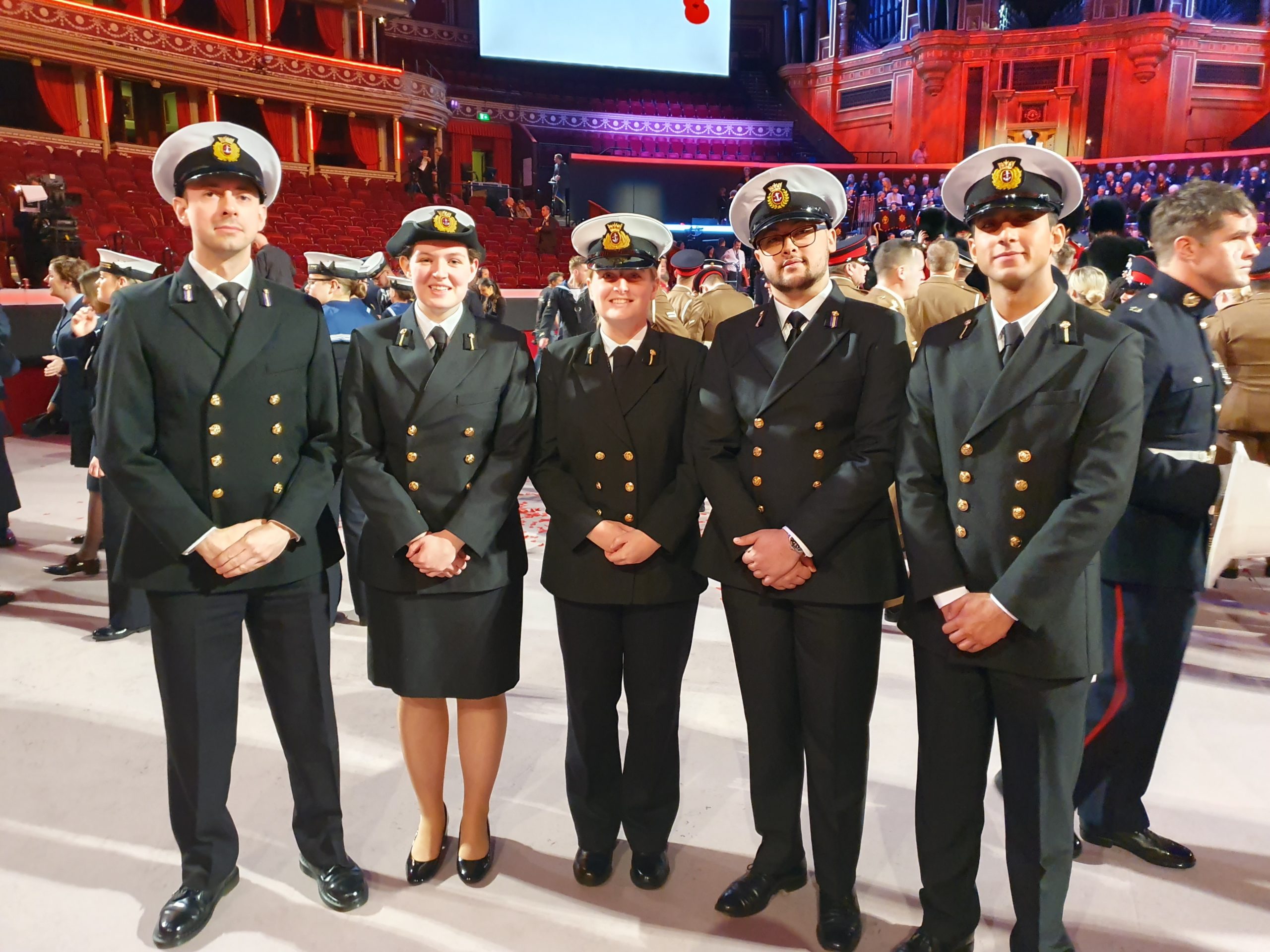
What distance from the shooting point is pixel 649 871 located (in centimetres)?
229

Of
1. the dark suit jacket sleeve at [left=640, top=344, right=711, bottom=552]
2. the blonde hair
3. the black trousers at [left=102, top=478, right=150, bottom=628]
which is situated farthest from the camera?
the blonde hair

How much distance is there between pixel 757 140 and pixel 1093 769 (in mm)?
22344

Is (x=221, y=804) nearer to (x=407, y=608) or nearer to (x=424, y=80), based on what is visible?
(x=407, y=608)

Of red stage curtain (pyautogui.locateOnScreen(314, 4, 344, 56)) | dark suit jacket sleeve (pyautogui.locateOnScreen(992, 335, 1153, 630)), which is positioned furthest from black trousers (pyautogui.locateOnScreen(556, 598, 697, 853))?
red stage curtain (pyautogui.locateOnScreen(314, 4, 344, 56))

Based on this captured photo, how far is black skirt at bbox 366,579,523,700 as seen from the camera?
7.14ft

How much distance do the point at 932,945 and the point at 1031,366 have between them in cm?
132

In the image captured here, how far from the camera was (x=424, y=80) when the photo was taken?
18734mm

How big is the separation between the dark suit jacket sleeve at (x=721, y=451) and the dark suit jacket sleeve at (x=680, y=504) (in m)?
0.04

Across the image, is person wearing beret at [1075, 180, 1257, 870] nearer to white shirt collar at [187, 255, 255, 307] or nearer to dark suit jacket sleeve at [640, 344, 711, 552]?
dark suit jacket sleeve at [640, 344, 711, 552]

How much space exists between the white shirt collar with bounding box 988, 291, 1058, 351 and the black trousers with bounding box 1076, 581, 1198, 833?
939 millimetres

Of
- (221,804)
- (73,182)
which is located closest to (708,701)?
(221,804)

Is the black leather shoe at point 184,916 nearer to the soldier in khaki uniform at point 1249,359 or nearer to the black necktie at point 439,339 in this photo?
the black necktie at point 439,339

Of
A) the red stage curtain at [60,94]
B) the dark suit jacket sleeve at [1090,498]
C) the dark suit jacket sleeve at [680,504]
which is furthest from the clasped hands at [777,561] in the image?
the red stage curtain at [60,94]

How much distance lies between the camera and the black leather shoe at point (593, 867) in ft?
7.50
